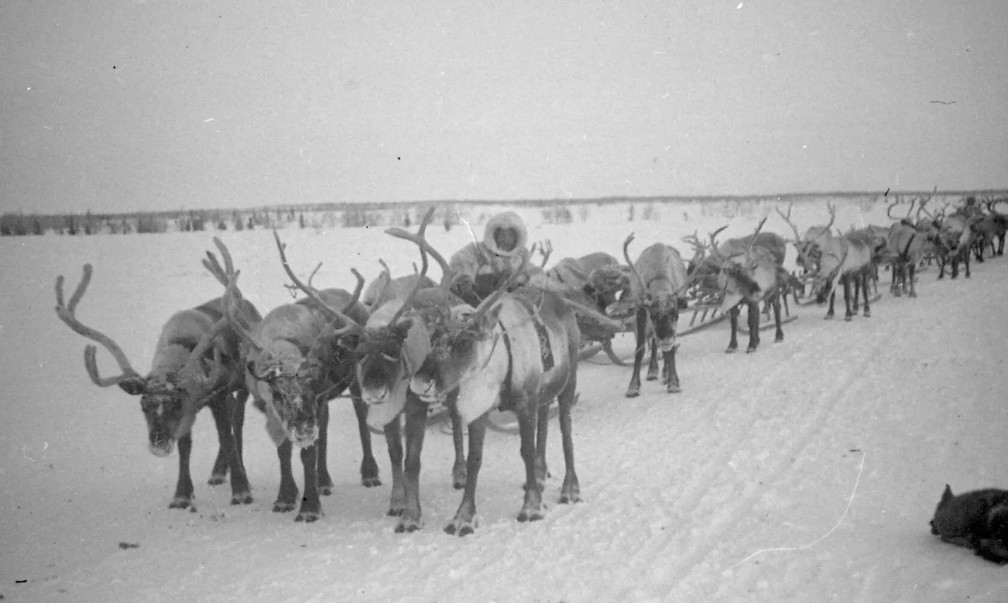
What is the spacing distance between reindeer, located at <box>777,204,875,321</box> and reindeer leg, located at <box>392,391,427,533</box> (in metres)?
13.1

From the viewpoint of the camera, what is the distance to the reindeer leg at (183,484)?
6.79 metres

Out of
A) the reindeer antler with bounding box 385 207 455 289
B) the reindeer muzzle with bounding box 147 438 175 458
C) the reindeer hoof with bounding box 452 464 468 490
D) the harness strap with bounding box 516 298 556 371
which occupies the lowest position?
the reindeer hoof with bounding box 452 464 468 490

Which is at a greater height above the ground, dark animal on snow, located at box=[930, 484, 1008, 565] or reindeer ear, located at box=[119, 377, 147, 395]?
reindeer ear, located at box=[119, 377, 147, 395]

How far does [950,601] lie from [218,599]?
4537mm

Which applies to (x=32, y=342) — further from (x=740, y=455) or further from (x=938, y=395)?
(x=938, y=395)

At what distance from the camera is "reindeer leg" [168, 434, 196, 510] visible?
6785 millimetres

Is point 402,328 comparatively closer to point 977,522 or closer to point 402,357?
point 402,357

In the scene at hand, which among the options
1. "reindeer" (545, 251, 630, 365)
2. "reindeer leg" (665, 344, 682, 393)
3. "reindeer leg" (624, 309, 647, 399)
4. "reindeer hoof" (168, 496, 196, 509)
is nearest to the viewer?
"reindeer hoof" (168, 496, 196, 509)

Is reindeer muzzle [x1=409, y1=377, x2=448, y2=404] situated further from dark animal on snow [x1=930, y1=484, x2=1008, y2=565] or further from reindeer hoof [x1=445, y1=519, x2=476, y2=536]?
dark animal on snow [x1=930, y1=484, x2=1008, y2=565]

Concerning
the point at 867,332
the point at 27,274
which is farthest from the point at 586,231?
the point at 27,274

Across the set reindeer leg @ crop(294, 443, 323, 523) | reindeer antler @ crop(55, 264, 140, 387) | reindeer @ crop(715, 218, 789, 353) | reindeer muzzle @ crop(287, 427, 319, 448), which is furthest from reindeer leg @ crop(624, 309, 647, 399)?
reindeer antler @ crop(55, 264, 140, 387)

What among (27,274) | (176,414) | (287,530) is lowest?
(287,530)

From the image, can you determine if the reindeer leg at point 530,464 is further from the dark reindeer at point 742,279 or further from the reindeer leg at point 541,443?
the dark reindeer at point 742,279

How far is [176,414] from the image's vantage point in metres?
6.34
